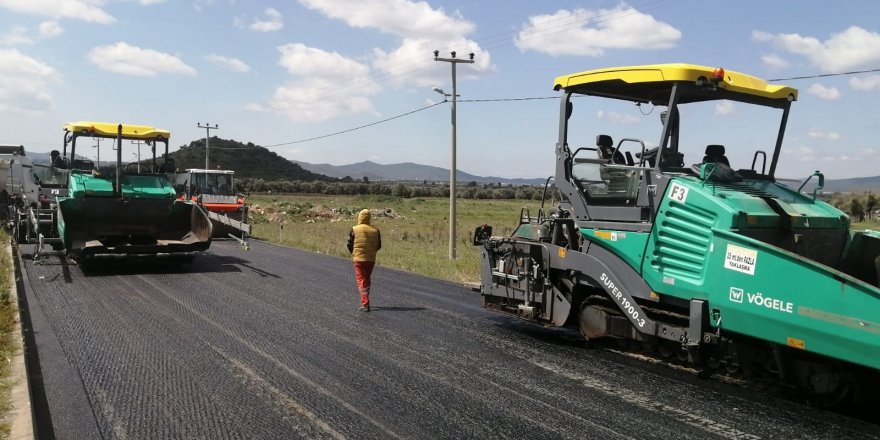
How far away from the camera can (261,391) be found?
5.55m

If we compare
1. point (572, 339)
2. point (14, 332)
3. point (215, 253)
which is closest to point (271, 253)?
point (215, 253)

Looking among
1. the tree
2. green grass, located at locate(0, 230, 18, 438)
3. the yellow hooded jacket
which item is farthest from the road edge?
the tree

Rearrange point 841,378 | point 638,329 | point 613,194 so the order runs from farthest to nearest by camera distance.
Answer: point 613,194 < point 638,329 < point 841,378

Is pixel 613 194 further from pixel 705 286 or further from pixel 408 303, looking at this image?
pixel 408 303

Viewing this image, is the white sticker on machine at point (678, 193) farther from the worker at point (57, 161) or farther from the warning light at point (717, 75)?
the worker at point (57, 161)

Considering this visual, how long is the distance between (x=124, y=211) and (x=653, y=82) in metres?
10.9

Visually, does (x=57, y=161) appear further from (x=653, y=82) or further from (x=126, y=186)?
(x=653, y=82)

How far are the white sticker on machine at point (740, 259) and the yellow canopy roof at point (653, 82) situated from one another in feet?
5.57

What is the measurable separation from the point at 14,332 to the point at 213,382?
3016mm

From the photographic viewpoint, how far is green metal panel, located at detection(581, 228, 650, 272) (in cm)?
634

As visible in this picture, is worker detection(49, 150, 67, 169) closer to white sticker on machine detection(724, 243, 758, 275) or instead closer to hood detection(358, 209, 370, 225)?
hood detection(358, 209, 370, 225)

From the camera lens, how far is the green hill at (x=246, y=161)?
93.8m

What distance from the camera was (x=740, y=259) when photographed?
5305 millimetres

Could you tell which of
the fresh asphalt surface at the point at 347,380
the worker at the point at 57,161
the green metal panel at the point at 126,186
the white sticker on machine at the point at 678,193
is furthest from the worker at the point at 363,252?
the worker at the point at 57,161
